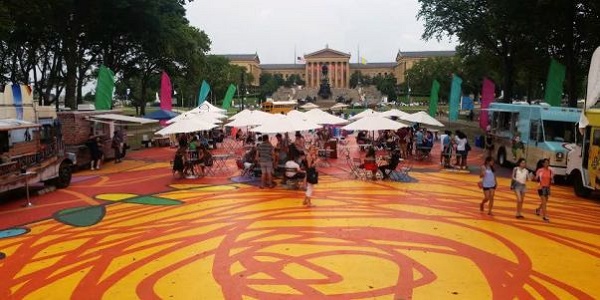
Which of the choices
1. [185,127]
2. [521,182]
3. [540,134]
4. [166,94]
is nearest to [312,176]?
[521,182]

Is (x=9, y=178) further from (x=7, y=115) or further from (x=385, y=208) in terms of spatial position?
(x=385, y=208)

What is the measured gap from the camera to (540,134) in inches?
728

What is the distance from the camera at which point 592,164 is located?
14.7 meters

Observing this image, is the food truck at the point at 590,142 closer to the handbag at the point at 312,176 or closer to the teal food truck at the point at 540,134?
the teal food truck at the point at 540,134

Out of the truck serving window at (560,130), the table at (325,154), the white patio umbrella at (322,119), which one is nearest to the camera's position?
the truck serving window at (560,130)

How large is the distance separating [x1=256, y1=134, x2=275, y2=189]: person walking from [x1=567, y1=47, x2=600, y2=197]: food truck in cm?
972

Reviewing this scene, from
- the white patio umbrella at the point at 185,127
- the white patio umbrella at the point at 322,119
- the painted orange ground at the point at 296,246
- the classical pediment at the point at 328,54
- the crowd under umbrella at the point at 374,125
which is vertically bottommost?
the painted orange ground at the point at 296,246

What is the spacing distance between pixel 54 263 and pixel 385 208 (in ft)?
26.7

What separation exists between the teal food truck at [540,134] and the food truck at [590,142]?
1439mm

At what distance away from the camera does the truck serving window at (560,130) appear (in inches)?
722

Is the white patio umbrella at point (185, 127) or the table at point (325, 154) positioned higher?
the white patio umbrella at point (185, 127)

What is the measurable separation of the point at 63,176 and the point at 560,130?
18.2 meters

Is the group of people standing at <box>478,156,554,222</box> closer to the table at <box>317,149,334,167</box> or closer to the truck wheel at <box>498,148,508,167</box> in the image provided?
the truck wheel at <box>498,148,508,167</box>

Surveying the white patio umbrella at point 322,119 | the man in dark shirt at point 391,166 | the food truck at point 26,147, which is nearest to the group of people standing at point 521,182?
the man in dark shirt at point 391,166
